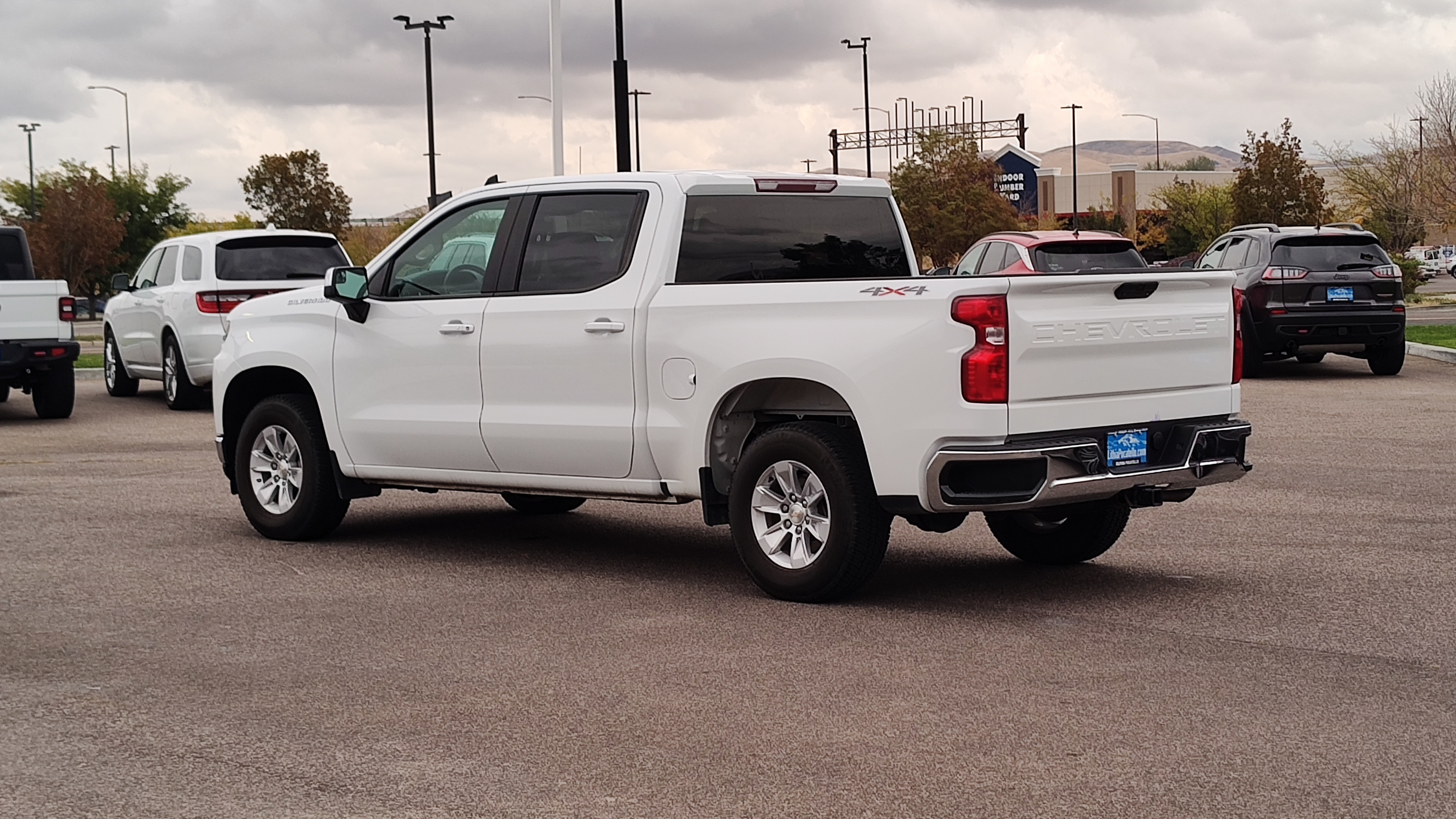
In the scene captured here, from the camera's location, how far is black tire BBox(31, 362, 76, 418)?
702 inches

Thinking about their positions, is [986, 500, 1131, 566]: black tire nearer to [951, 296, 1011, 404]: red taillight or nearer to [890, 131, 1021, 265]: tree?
[951, 296, 1011, 404]: red taillight

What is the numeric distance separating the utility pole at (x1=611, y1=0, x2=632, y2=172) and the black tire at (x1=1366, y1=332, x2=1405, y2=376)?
33.6 ft

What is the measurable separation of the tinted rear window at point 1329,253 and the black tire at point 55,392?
13627 millimetres

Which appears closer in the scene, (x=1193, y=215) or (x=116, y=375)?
(x=116, y=375)

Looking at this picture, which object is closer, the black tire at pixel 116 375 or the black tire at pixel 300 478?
the black tire at pixel 300 478

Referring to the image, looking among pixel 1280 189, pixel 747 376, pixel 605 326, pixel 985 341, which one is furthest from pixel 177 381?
pixel 1280 189

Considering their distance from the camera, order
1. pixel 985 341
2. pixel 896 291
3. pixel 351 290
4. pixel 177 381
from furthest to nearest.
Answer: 1. pixel 177 381
2. pixel 351 290
3. pixel 896 291
4. pixel 985 341

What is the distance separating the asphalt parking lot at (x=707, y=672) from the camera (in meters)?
4.96

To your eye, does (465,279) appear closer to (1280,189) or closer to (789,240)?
(789,240)

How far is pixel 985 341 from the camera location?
697cm

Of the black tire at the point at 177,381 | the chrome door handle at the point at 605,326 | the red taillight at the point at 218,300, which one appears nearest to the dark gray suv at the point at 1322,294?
the red taillight at the point at 218,300

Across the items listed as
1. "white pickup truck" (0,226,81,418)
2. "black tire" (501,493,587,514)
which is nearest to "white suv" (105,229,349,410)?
"white pickup truck" (0,226,81,418)

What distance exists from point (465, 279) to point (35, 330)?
9859 millimetres

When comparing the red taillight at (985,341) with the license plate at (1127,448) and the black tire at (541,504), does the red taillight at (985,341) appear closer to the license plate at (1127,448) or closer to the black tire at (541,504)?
the license plate at (1127,448)
